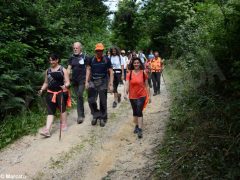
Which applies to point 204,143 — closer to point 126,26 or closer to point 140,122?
point 140,122

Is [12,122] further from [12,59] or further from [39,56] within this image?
[39,56]

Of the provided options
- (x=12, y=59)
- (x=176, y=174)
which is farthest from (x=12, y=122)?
(x=176, y=174)

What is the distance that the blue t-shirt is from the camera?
9.70m

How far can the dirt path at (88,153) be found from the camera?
6875 millimetres

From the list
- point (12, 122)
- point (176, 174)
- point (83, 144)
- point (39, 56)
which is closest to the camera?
point (176, 174)

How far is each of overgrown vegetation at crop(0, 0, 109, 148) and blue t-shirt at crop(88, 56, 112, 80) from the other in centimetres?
203

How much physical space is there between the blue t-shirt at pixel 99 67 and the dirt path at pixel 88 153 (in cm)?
133

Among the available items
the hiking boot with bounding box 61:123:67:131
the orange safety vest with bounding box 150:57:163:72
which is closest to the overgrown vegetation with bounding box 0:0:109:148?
the hiking boot with bounding box 61:123:67:131

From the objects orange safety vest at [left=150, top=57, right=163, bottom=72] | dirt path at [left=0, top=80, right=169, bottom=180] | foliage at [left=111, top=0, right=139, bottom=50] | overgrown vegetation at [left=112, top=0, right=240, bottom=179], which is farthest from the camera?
foliage at [left=111, top=0, right=139, bottom=50]

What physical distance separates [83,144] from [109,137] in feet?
2.34

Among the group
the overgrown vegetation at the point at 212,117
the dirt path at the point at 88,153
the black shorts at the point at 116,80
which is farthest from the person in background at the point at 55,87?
the black shorts at the point at 116,80

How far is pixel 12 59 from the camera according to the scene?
10.9 meters

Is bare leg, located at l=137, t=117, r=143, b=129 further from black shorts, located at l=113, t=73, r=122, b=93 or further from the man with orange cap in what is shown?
black shorts, located at l=113, t=73, r=122, b=93

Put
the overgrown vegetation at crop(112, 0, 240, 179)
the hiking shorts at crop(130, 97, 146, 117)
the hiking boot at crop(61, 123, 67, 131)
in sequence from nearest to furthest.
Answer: the overgrown vegetation at crop(112, 0, 240, 179)
the hiking shorts at crop(130, 97, 146, 117)
the hiking boot at crop(61, 123, 67, 131)
